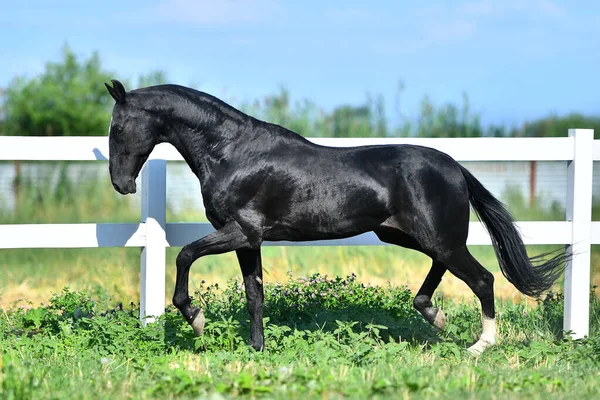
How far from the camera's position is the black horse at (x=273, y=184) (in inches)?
221

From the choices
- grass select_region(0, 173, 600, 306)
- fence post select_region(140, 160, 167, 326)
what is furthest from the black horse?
grass select_region(0, 173, 600, 306)

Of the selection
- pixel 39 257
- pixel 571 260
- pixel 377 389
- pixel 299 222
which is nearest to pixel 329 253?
pixel 39 257

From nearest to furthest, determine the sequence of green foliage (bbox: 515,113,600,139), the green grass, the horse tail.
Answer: the green grass → the horse tail → green foliage (bbox: 515,113,600,139)

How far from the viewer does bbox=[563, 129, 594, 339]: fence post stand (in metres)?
6.73

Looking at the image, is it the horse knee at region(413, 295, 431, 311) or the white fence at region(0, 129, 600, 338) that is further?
the white fence at region(0, 129, 600, 338)

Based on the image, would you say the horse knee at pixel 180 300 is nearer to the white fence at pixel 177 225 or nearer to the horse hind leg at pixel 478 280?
the white fence at pixel 177 225

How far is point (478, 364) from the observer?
18.0 feet

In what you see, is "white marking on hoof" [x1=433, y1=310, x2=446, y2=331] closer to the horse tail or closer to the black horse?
the black horse

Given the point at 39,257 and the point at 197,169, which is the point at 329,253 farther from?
the point at 197,169

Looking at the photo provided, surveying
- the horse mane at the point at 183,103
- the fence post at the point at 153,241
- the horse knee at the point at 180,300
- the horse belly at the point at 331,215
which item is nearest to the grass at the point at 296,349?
the fence post at the point at 153,241

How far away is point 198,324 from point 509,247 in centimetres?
243

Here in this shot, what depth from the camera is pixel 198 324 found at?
5680mm

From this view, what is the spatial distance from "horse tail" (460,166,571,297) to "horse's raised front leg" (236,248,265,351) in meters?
1.74

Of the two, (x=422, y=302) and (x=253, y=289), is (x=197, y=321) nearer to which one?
(x=253, y=289)
